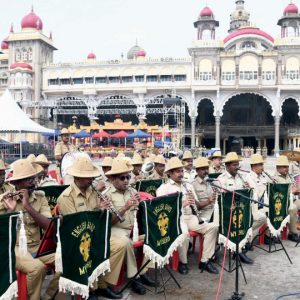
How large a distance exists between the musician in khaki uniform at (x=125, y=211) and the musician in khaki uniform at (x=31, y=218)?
87 cm

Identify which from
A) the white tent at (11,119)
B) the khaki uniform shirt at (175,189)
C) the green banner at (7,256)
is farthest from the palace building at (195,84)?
the green banner at (7,256)

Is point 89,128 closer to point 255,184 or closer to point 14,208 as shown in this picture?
point 255,184

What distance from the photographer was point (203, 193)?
6.33m

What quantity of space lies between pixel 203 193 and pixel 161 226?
1.81 m

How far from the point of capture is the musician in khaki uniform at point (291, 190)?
719 centimetres

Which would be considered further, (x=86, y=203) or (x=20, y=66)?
(x=20, y=66)

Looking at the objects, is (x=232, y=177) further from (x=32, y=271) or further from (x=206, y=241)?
(x=32, y=271)

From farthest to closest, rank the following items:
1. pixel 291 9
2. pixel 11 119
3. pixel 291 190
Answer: pixel 291 9 < pixel 11 119 < pixel 291 190

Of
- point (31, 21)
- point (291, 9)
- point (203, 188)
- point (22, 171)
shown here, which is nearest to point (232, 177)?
point (203, 188)

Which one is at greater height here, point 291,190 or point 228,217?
point 291,190

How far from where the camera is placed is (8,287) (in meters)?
3.38

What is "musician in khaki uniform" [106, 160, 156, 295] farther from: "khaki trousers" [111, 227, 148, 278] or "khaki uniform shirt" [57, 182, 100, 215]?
"khaki uniform shirt" [57, 182, 100, 215]

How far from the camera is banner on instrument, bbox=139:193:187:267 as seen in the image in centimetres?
448

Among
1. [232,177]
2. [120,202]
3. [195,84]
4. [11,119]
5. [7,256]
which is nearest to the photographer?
[7,256]
